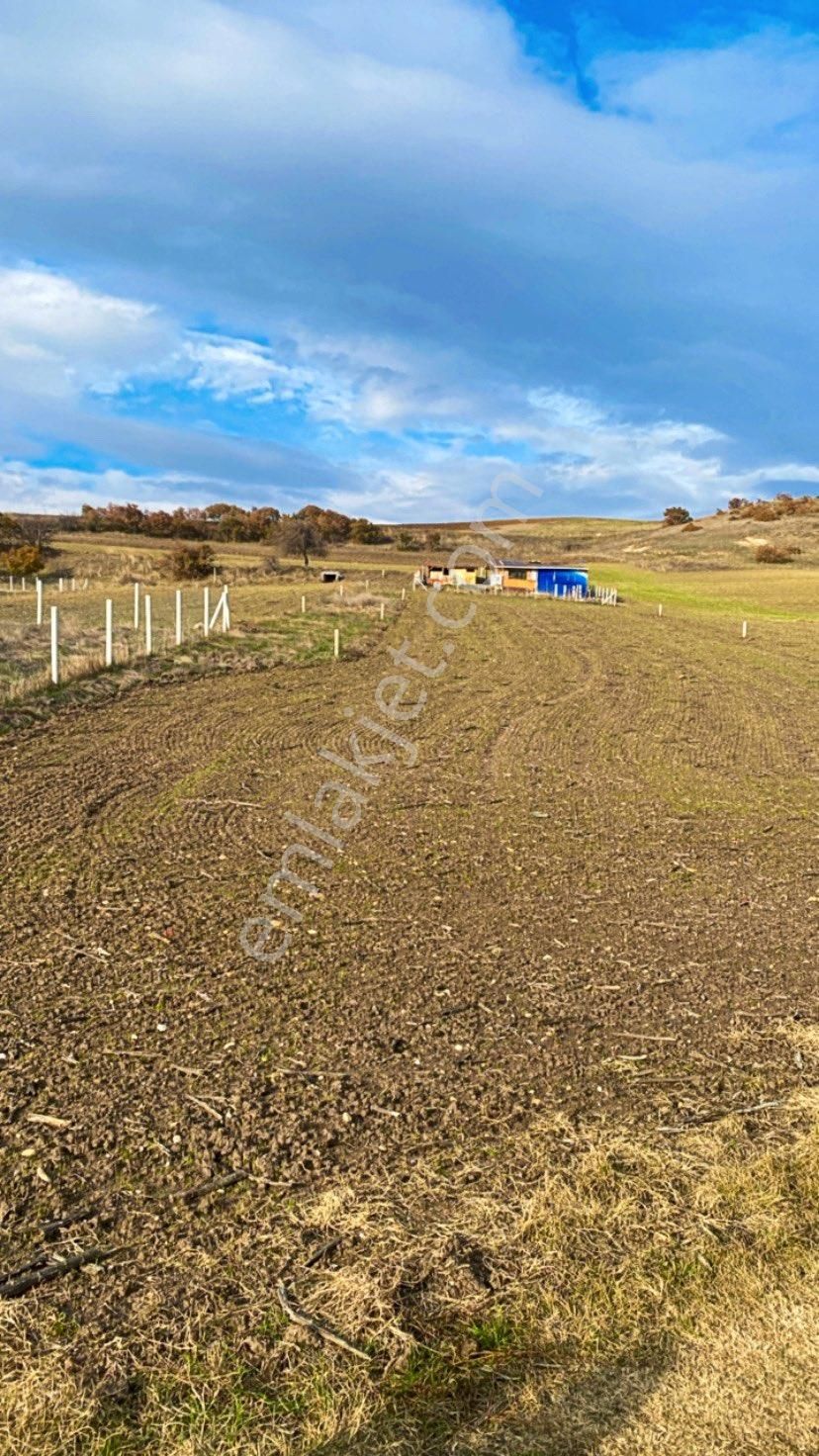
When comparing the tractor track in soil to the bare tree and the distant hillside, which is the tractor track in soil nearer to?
the bare tree

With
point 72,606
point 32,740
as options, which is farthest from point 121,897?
point 72,606

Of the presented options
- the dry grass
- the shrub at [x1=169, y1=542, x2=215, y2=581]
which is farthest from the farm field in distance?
the shrub at [x1=169, y1=542, x2=215, y2=581]

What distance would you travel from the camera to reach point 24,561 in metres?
60.3

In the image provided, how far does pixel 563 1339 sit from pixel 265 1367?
0.89m

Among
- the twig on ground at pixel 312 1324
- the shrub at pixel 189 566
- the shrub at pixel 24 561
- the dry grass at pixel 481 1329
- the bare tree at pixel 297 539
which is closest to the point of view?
the dry grass at pixel 481 1329

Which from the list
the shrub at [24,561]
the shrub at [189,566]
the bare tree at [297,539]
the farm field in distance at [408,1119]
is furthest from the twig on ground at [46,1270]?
the bare tree at [297,539]

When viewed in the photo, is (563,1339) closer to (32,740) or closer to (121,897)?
(121,897)

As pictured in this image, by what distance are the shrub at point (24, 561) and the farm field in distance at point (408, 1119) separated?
52981mm

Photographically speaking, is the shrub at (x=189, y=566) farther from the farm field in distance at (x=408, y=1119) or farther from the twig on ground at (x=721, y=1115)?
the twig on ground at (x=721, y=1115)

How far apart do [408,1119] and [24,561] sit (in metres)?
62.0

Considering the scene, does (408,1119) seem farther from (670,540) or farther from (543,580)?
(670,540)

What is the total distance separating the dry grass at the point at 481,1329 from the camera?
262 centimetres

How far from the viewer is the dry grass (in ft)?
8.61

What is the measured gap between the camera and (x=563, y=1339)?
298 centimetres
